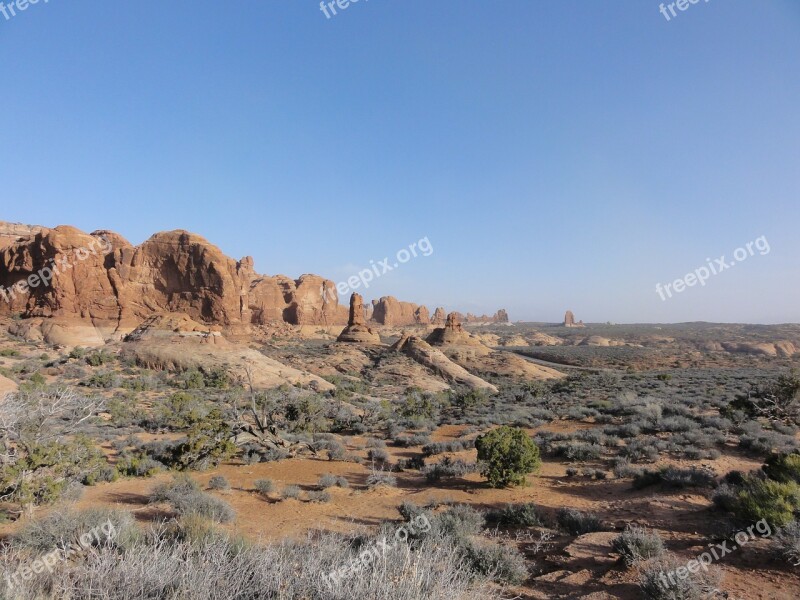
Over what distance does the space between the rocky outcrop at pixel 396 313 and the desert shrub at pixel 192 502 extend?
125394 mm

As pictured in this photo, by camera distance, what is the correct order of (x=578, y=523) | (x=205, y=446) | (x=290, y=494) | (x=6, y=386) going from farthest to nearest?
(x=6, y=386), (x=205, y=446), (x=290, y=494), (x=578, y=523)

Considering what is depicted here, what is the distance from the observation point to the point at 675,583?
3.94 meters

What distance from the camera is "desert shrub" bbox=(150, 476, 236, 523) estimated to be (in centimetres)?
691

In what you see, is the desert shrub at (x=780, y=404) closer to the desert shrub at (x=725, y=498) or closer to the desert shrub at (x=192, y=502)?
the desert shrub at (x=725, y=498)

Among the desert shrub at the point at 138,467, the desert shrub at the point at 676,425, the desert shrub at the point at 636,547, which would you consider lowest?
the desert shrub at the point at 676,425

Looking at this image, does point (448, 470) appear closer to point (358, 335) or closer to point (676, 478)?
point (676, 478)

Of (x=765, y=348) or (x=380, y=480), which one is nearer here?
(x=380, y=480)

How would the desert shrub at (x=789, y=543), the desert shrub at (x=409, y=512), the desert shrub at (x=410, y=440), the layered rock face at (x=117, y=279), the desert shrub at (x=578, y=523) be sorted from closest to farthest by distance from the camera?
the desert shrub at (x=789, y=543) < the desert shrub at (x=578, y=523) < the desert shrub at (x=409, y=512) < the desert shrub at (x=410, y=440) < the layered rock face at (x=117, y=279)

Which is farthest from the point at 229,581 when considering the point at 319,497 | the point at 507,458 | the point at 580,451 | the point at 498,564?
the point at 580,451

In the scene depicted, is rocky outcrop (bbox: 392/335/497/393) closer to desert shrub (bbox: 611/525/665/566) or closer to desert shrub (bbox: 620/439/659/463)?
desert shrub (bbox: 620/439/659/463)

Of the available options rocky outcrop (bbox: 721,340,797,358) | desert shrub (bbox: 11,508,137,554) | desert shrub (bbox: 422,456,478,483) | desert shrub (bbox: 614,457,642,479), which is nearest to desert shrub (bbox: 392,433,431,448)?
desert shrub (bbox: 422,456,478,483)

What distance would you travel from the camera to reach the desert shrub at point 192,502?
6.91 metres

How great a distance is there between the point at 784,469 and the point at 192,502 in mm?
10101

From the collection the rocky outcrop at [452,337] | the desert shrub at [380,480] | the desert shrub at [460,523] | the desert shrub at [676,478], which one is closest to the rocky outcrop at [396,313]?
the rocky outcrop at [452,337]
